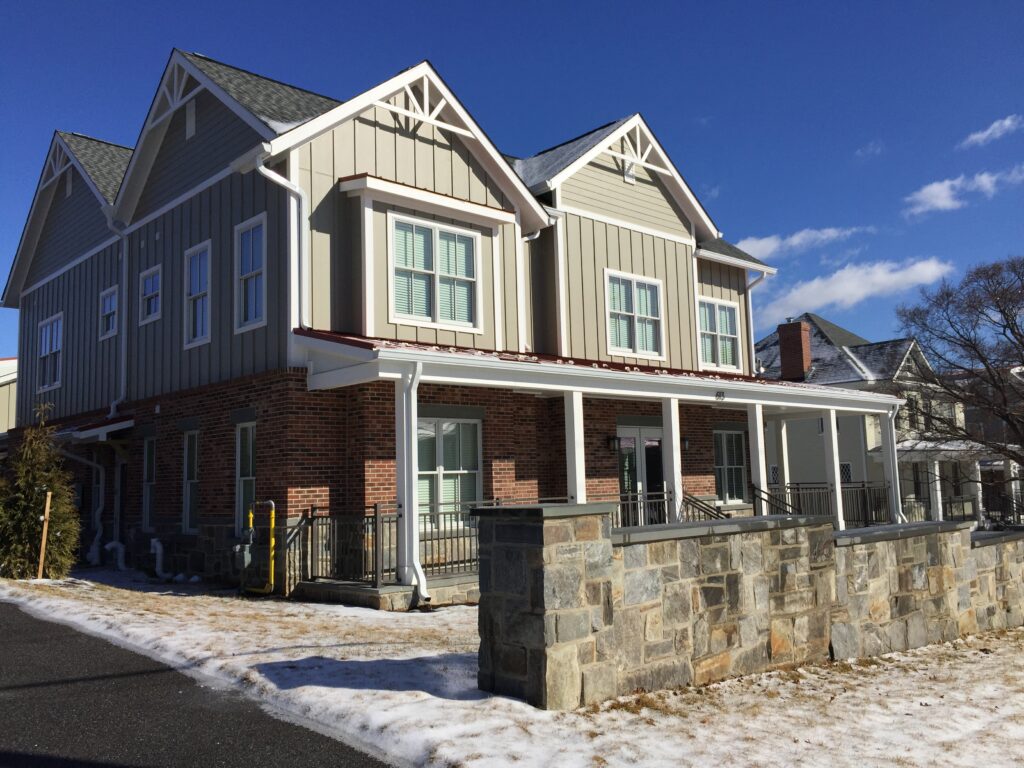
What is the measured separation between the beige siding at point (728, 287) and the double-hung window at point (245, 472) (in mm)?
10674

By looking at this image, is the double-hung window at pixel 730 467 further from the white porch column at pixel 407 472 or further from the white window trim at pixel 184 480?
the white window trim at pixel 184 480

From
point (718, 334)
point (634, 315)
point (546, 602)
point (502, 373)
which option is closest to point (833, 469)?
point (718, 334)

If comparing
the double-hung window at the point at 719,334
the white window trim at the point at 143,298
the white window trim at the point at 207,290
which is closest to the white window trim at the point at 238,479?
the white window trim at the point at 207,290

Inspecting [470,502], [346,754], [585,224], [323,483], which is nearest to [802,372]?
[585,224]

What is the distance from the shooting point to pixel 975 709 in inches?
275

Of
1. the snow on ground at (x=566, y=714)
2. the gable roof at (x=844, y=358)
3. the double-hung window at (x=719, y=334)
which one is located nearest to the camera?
the snow on ground at (x=566, y=714)

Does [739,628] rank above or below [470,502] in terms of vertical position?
below

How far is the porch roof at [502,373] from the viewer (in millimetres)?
11102

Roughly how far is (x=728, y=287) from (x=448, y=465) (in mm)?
9733

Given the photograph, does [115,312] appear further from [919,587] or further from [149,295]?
[919,587]

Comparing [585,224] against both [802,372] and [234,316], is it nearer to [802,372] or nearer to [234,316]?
[234,316]

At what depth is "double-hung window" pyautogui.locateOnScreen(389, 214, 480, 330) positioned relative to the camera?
531 inches

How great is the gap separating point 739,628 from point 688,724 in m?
1.71

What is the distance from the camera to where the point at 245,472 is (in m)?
13.5
